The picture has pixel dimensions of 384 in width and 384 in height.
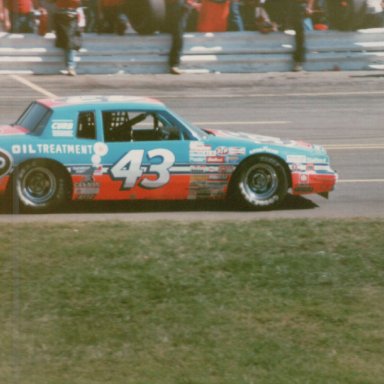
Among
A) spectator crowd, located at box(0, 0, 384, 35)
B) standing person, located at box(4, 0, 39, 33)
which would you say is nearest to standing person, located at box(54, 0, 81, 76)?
spectator crowd, located at box(0, 0, 384, 35)

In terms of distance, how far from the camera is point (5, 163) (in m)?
12.2

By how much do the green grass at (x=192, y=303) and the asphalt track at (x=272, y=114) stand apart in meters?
1.84

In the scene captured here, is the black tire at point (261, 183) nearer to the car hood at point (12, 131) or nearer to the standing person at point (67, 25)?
the car hood at point (12, 131)

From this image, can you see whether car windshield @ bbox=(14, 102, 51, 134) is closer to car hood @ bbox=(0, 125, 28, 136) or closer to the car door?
car hood @ bbox=(0, 125, 28, 136)

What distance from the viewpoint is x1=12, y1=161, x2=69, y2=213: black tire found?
1238 centimetres

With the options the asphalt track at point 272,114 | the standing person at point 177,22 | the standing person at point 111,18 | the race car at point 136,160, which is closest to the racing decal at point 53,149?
the race car at point 136,160

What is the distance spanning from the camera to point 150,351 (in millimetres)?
7988

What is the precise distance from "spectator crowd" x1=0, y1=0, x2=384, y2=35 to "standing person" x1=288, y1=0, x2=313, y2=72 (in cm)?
12

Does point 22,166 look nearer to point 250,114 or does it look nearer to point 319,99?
point 250,114

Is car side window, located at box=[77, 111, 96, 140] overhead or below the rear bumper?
overhead

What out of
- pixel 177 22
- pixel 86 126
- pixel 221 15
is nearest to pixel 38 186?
pixel 86 126

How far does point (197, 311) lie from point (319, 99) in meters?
14.0

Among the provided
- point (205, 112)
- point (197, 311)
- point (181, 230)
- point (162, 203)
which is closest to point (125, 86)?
point (205, 112)

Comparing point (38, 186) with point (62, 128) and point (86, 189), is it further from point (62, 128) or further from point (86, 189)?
point (62, 128)
